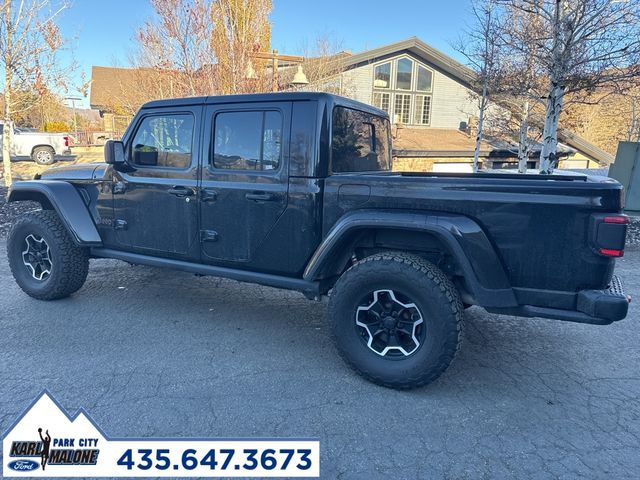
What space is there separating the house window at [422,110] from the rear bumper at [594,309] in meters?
18.8

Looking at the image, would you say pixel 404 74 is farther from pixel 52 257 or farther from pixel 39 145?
pixel 52 257

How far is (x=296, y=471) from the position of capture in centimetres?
223

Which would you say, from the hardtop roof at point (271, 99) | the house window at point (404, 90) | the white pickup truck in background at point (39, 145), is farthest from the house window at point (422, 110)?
the hardtop roof at point (271, 99)

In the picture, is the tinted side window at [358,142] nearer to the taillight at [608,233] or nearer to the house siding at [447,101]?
the taillight at [608,233]

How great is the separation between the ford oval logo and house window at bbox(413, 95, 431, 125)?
2025cm

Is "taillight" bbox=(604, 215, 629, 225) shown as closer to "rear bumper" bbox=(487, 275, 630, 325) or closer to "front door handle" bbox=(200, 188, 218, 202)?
"rear bumper" bbox=(487, 275, 630, 325)

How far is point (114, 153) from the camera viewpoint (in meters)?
3.92

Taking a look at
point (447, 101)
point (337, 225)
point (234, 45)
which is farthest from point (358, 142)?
point (447, 101)

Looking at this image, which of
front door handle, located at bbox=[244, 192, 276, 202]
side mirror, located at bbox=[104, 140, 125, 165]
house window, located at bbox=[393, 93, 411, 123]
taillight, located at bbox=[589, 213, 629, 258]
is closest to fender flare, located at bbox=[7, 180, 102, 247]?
side mirror, located at bbox=[104, 140, 125, 165]

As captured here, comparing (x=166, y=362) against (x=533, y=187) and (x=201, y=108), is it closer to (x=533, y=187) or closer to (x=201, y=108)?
(x=201, y=108)

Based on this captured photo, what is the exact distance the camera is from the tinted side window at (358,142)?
341 cm

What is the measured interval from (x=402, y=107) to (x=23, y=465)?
65.6 ft

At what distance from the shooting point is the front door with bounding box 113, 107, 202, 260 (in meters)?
3.69

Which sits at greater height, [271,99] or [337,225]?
[271,99]
